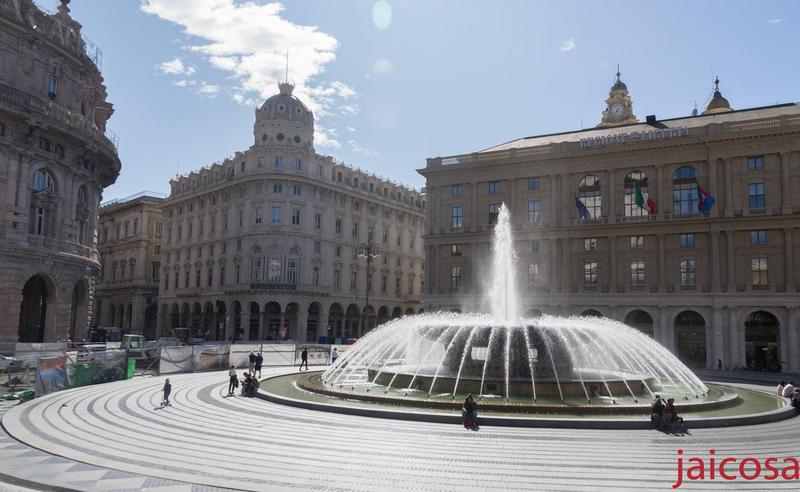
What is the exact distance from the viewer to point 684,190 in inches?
1998

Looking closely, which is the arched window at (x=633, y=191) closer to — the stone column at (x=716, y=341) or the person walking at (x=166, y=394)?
the stone column at (x=716, y=341)

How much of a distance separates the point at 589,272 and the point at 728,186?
1287 cm

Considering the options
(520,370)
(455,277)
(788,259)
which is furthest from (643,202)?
(520,370)

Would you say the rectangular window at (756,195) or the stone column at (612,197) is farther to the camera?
the stone column at (612,197)

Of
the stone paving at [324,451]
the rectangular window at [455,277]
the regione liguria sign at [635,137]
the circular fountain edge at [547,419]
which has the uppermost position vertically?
the regione liguria sign at [635,137]

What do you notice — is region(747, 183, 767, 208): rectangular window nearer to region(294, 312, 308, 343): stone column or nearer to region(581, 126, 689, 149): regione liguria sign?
region(581, 126, 689, 149): regione liguria sign

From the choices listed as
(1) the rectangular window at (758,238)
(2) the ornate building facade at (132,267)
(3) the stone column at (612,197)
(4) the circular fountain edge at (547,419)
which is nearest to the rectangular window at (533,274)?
(3) the stone column at (612,197)

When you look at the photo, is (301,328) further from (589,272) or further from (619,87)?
(619,87)

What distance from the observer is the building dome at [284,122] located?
241 feet

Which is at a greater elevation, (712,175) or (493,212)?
(712,175)

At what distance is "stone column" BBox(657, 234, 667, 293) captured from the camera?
50.1 meters

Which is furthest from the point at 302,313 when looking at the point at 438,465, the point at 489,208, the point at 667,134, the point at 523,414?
the point at 438,465

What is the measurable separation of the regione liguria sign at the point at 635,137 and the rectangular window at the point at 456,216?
13034 mm

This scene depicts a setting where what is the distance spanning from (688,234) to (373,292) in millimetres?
42556
